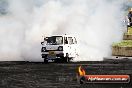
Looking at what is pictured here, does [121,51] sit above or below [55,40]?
below

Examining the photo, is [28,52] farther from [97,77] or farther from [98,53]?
[97,77]

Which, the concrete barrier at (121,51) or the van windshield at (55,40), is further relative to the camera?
the concrete barrier at (121,51)

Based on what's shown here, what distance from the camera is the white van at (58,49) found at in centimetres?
3988

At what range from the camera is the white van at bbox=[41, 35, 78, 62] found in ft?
131

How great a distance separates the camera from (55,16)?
4897 centimetres

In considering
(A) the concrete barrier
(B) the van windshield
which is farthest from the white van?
(A) the concrete barrier

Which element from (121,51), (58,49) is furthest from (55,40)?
(121,51)

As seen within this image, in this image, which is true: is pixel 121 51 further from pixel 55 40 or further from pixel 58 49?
pixel 58 49

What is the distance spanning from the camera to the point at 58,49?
39875 mm

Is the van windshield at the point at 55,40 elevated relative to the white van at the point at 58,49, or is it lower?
elevated

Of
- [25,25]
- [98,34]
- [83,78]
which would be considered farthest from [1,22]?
[83,78]

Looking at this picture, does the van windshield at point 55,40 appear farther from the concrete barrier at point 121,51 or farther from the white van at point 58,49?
the concrete barrier at point 121,51

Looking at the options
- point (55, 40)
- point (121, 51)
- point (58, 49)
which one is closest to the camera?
point (58, 49)

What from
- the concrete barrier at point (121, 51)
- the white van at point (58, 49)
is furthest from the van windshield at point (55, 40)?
the concrete barrier at point (121, 51)
